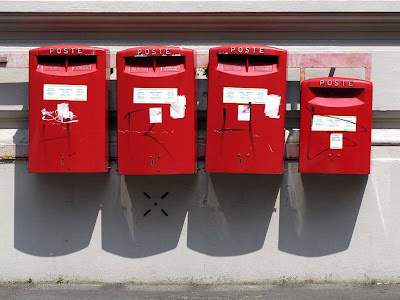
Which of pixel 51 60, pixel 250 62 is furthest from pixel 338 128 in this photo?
pixel 51 60

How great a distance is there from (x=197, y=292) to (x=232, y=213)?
2.62 feet

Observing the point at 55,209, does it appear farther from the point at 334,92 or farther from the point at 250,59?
the point at 334,92

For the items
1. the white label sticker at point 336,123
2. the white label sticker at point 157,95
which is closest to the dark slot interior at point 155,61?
the white label sticker at point 157,95

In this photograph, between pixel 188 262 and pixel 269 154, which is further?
pixel 188 262

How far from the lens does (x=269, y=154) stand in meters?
5.66

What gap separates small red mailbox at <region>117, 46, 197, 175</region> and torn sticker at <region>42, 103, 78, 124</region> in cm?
43

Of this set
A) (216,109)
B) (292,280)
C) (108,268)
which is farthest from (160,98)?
(292,280)

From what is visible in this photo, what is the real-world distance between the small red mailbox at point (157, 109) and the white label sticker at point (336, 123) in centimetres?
109

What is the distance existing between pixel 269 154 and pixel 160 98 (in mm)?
1044

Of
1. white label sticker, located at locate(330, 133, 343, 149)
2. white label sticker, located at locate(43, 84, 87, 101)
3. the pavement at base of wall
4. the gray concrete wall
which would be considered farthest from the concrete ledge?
the pavement at base of wall

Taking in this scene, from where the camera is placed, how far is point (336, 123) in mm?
5676

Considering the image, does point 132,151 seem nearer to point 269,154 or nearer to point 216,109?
point 216,109

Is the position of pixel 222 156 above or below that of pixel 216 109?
below

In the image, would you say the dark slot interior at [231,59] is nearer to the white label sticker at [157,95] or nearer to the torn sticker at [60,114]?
the white label sticker at [157,95]
